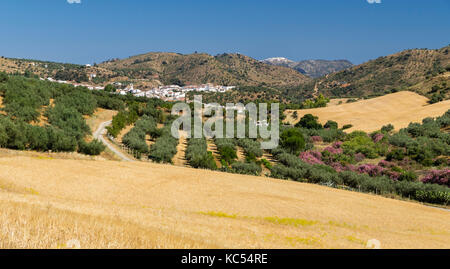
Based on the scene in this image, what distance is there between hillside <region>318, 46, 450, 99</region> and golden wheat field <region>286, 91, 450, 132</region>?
1272 inches

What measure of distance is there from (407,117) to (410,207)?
60192 millimetres

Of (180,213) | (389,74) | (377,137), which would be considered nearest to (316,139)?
(377,137)

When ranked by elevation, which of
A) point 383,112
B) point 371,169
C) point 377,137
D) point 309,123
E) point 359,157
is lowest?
point 371,169

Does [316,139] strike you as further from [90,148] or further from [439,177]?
[90,148]

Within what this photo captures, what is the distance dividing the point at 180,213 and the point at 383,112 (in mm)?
84019

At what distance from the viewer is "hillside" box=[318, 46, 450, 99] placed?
132250mm

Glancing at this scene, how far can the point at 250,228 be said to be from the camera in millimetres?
10375

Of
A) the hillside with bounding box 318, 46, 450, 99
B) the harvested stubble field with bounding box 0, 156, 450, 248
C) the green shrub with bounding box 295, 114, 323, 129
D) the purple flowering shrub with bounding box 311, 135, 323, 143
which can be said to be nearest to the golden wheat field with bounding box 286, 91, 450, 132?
the green shrub with bounding box 295, 114, 323, 129

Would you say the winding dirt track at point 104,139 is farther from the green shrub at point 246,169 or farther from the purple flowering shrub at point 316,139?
the purple flowering shrub at point 316,139

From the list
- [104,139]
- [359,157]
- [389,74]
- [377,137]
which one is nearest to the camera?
[359,157]

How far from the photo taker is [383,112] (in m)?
81.3

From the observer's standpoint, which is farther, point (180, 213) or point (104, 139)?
point (104, 139)

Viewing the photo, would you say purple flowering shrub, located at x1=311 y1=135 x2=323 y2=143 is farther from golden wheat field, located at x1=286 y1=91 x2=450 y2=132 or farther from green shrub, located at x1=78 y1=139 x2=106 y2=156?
green shrub, located at x1=78 y1=139 x2=106 y2=156

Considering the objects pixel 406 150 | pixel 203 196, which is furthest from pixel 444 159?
pixel 203 196
